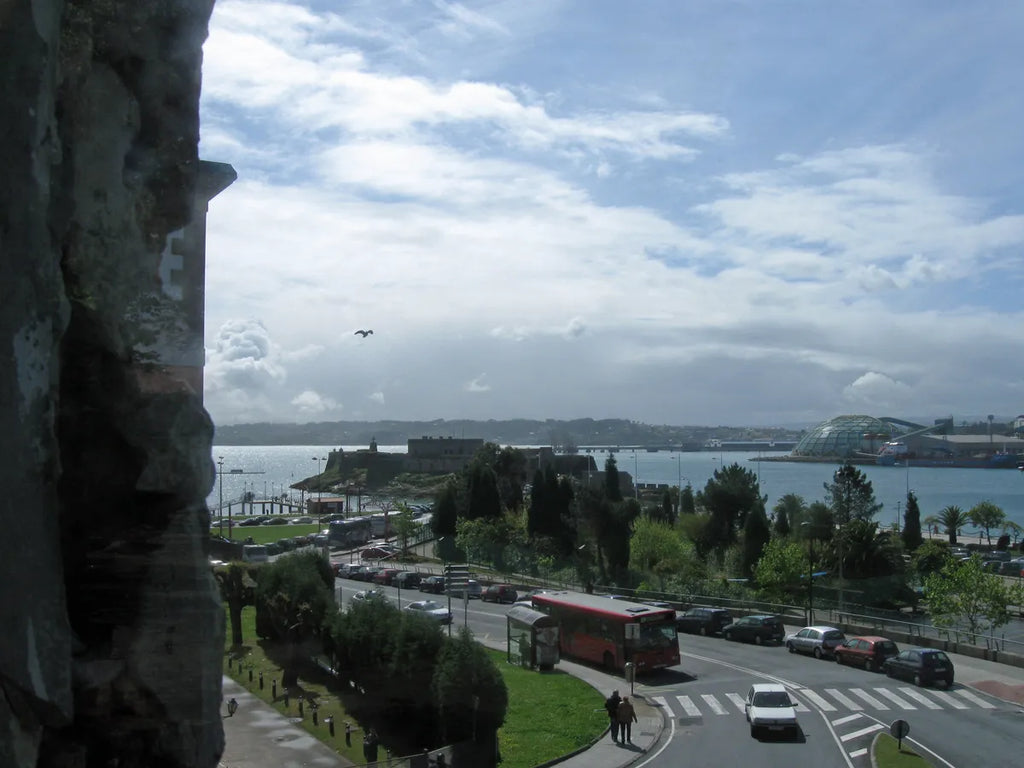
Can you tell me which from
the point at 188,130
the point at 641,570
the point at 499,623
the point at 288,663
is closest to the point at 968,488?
the point at 641,570

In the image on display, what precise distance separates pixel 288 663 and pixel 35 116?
2326 cm

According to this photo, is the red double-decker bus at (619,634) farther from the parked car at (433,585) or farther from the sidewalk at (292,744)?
the parked car at (433,585)

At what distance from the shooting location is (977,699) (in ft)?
73.2

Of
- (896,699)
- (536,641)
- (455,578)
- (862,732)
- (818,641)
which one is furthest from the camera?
(818,641)

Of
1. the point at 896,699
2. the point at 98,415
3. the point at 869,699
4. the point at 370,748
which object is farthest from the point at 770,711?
the point at 98,415

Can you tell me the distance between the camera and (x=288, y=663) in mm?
25734

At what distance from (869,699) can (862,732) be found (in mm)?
3556

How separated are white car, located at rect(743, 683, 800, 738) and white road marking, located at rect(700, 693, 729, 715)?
138cm

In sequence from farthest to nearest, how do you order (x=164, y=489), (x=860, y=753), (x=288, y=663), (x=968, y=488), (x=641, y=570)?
(x=968, y=488) < (x=641, y=570) < (x=288, y=663) < (x=860, y=753) < (x=164, y=489)

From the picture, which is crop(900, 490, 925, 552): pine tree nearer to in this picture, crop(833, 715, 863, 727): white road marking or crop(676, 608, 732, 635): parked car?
crop(676, 608, 732, 635): parked car

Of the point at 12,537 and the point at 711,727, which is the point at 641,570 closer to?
the point at 711,727

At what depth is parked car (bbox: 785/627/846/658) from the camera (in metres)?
28.0

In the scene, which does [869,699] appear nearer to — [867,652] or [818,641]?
[867,652]

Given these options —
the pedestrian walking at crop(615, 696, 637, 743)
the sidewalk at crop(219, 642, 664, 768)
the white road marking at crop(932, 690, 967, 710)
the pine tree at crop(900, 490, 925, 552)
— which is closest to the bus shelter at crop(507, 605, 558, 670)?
the sidewalk at crop(219, 642, 664, 768)
